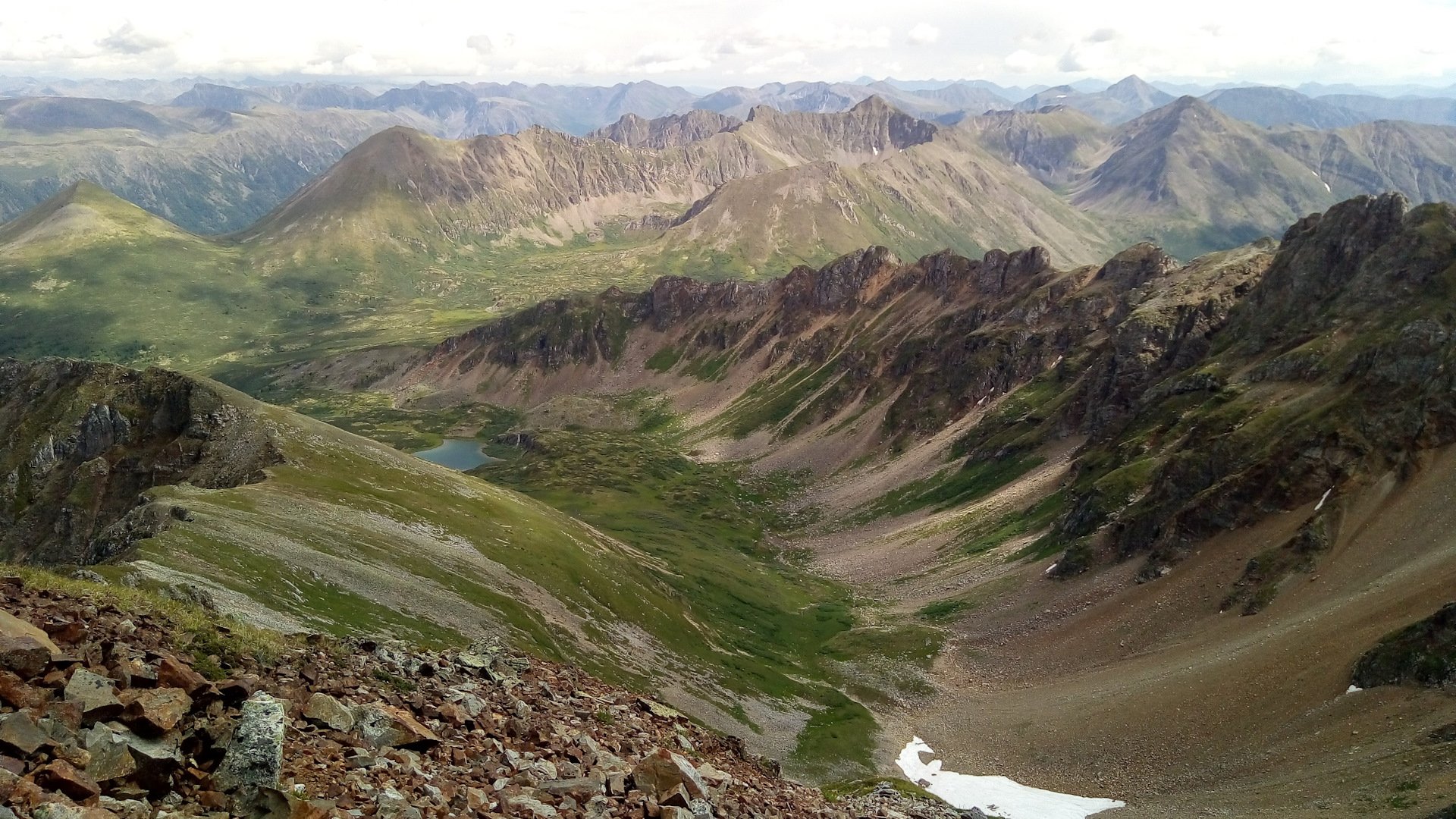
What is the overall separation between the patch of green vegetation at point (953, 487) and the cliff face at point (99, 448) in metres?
132

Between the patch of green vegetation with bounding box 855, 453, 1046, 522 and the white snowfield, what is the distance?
96.5 meters

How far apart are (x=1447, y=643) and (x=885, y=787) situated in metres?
45.9

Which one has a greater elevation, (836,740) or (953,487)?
(836,740)

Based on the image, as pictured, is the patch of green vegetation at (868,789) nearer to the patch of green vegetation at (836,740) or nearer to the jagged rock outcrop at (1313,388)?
the patch of green vegetation at (836,740)

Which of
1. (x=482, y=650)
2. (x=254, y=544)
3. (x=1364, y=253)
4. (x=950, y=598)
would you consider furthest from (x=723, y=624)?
(x=1364, y=253)

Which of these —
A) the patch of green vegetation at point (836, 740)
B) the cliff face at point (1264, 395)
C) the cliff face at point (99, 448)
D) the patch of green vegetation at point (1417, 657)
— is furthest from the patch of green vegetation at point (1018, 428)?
the cliff face at point (99, 448)

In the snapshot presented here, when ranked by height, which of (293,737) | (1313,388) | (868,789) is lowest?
(868,789)

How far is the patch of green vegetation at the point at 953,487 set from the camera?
176250 millimetres

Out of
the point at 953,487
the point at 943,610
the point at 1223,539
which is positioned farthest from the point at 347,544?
Result: the point at 953,487

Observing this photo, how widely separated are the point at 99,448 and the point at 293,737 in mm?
90795

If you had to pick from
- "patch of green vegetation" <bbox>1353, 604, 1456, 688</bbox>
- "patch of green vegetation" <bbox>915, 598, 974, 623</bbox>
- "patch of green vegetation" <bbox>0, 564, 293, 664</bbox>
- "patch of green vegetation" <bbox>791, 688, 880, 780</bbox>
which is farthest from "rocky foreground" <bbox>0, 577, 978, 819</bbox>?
"patch of green vegetation" <bbox>915, 598, 974, 623</bbox>

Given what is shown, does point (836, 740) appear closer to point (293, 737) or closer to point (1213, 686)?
point (1213, 686)

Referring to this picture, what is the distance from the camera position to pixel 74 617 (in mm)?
25828

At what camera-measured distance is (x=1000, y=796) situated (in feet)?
245
